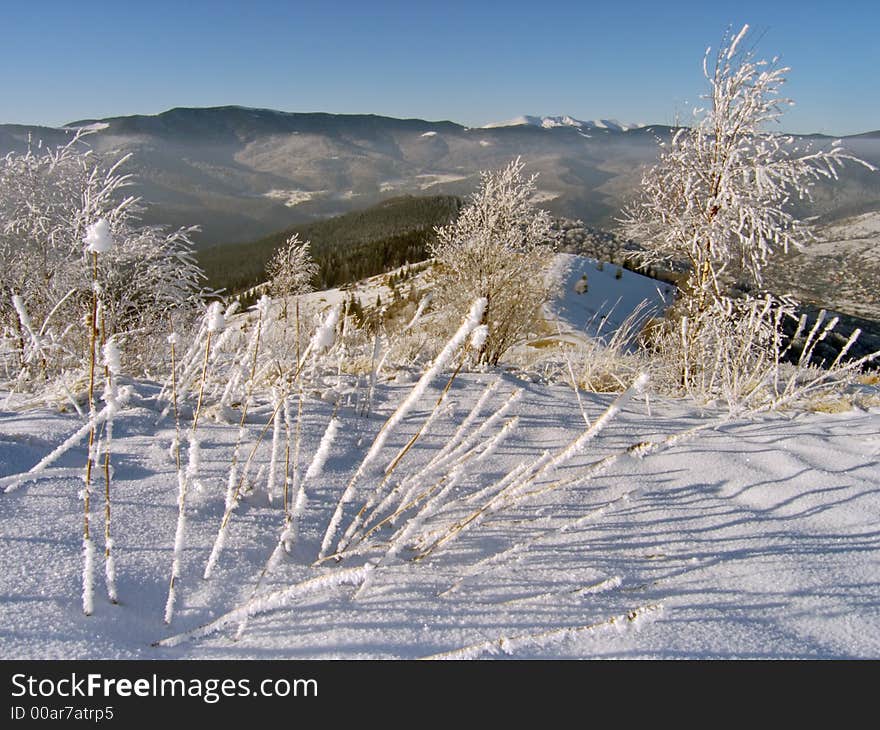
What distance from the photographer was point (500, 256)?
9.59 m

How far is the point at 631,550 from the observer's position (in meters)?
1.40

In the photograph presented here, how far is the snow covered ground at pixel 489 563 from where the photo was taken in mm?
973

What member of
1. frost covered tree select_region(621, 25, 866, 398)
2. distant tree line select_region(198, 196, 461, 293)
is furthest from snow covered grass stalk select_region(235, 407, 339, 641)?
distant tree line select_region(198, 196, 461, 293)

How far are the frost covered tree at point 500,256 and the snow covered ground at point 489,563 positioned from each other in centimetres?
653

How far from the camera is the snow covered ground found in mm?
973

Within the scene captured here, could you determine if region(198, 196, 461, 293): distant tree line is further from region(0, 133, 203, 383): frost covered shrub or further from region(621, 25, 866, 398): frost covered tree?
region(621, 25, 866, 398): frost covered tree

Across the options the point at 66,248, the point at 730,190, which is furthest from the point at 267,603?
the point at 66,248

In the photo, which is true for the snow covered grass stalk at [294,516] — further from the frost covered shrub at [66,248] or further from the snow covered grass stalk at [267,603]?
the frost covered shrub at [66,248]

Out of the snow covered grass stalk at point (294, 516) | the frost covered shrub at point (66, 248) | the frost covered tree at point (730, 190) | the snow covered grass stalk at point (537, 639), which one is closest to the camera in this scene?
the snow covered grass stalk at point (537, 639)

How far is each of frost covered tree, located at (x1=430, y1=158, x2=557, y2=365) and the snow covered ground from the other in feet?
21.4

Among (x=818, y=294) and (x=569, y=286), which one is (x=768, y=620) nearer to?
(x=569, y=286)

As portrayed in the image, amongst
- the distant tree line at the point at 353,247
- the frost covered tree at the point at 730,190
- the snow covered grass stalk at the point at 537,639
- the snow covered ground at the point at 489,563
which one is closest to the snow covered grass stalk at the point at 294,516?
the snow covered ground at the point at 489,563
